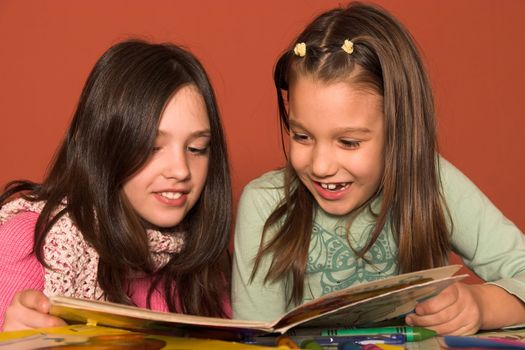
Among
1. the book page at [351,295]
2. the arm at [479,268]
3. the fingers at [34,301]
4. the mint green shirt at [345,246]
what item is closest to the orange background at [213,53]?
the mint green shirt at [345,246]

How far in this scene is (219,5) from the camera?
2041mm

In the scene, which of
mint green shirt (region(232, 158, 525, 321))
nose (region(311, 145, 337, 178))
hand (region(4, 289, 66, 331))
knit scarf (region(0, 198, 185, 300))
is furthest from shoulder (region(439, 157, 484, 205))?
hand (region(4, 289, 66, 331))

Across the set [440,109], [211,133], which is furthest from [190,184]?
[440,109]

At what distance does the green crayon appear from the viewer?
90 centimetres

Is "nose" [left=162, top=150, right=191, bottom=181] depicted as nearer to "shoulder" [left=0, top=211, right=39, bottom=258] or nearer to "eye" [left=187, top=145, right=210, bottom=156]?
"eye" [left=187, top=145, right=210, bottom=156]

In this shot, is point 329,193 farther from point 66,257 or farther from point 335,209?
point 66,257

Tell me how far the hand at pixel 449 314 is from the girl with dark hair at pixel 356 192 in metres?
0.13

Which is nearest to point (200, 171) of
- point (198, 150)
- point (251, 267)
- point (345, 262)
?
point (198, 150)

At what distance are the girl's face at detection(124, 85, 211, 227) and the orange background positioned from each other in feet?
2.12

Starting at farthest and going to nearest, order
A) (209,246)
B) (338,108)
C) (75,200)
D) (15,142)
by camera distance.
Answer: (15,142) < (209,246) < (75,200) < (338,108)

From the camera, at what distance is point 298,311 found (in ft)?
2.69

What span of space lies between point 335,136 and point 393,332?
1.28 feet

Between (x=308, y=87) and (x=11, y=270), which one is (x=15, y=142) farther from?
(x=308, y=87)

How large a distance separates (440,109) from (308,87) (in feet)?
3.23
